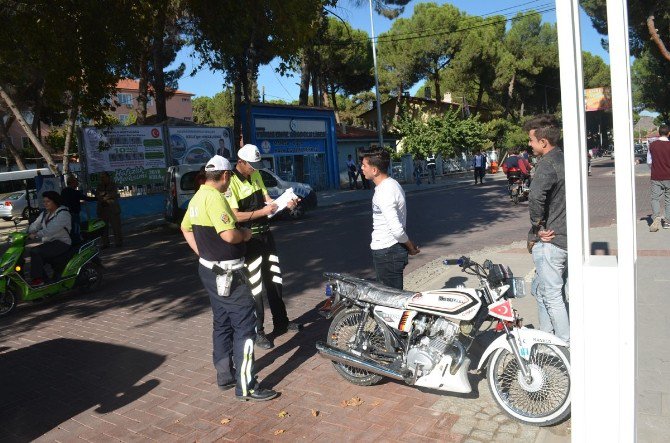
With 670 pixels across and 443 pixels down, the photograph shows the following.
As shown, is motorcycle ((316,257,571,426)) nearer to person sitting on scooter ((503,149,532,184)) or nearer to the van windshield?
the van windshield

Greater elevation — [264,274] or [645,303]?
[264,274]

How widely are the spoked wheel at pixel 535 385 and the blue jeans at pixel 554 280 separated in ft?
1.93

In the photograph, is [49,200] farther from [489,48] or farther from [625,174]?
[489,48]

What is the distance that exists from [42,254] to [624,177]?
7755 mm

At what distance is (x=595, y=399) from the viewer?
103 inches

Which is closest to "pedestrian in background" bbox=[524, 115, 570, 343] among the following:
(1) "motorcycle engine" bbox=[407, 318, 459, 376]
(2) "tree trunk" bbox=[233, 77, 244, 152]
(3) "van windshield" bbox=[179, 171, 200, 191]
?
(1) "motorcycle engine" bbox=[407, 318, 459, 376]

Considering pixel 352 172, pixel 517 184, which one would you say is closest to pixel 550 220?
pixel 517 184

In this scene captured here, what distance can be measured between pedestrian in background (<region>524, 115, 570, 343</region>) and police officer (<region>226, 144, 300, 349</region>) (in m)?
2.23

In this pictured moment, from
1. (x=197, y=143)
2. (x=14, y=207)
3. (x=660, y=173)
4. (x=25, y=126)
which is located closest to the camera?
(x=660, y=173)

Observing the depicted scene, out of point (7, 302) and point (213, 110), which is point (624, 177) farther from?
point (213, 110)

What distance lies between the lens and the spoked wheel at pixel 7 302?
7.51 metres

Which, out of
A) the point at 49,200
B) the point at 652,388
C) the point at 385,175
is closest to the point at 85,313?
the point at 49,200

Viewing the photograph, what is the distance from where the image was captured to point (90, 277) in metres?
8.62

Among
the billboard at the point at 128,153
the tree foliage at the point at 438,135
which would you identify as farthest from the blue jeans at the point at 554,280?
the tree foliage at the point at 438,135
